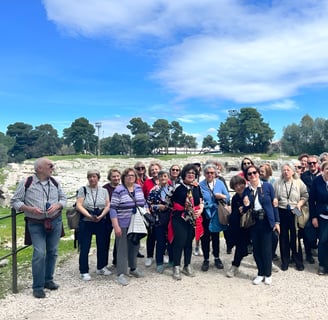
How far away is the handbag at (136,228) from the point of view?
511cm

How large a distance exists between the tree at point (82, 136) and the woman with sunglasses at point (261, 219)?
8332 centimetres

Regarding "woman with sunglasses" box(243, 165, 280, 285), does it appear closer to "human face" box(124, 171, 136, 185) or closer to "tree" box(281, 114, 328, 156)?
"human face" box(124, 171, 136, 185)

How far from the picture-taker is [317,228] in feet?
18.1

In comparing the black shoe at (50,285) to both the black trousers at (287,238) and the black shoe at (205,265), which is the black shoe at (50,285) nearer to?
the black shoe at (205,265)

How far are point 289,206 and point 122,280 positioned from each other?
2.75m

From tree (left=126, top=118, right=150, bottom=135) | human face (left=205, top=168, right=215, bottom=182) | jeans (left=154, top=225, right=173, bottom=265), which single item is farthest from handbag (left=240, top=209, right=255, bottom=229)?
tree (left=126, top=118, right=150, bottom=135)

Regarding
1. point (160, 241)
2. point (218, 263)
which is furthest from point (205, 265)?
point (160, 241)

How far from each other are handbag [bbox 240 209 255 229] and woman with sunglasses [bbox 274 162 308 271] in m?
0.73

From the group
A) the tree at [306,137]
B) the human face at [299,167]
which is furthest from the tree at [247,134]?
the human face at [299,167]

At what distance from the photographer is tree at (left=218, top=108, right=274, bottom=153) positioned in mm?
82375

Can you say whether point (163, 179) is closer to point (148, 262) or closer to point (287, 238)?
point (148, 262)

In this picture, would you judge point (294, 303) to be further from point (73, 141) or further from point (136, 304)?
point (73, 141)

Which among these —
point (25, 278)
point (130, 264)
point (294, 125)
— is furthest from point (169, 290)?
point (294, 125)

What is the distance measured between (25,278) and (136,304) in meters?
2.11
